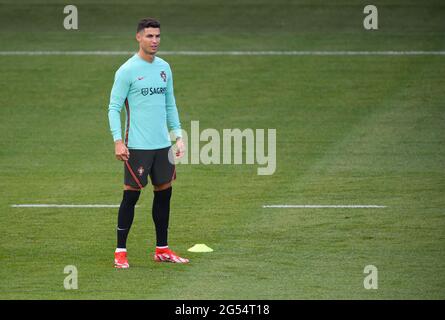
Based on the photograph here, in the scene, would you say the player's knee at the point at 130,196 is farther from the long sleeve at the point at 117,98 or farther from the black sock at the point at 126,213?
the long sleeve at the point at 117,98

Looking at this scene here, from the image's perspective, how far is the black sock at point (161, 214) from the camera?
11.7 metres

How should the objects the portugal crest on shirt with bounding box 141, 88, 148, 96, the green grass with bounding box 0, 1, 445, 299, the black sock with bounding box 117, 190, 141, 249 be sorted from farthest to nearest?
1. the black sock with bounding box 117, 190, 141, 249
2. the portugal crest on shirt with bounding box 141, 88, 148, 96
3. the green grass with bounding box 0, 1, 445, 299

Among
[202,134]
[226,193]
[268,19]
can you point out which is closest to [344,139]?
[202,134]

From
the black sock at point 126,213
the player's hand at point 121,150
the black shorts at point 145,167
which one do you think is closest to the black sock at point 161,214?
the black shorts at point 145,167

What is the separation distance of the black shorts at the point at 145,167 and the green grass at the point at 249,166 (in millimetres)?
830

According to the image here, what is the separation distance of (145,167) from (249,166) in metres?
Result: 5.22

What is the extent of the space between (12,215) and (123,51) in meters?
9.31

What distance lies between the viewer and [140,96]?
448 inches

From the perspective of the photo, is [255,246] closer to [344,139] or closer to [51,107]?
[344,139]

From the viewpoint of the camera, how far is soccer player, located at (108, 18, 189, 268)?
11.3 meters

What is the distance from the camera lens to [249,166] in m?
16.5

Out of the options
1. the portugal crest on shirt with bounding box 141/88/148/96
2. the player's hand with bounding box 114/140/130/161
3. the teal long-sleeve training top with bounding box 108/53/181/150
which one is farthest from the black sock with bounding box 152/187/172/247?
the portugal crest on shirt with bounding box 141/88/148/96

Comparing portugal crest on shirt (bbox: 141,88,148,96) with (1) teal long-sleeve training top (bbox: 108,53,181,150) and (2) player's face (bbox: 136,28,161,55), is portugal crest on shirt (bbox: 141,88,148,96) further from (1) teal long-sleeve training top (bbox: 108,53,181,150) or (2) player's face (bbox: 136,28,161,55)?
(2) player's face (bbox: 136,28,161,55)

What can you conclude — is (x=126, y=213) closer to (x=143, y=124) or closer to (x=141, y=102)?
(x=143, y=124)
